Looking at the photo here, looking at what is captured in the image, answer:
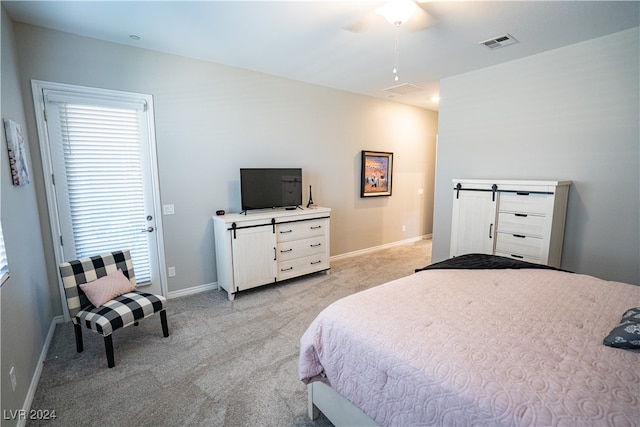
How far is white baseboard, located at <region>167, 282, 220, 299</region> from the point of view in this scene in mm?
3505

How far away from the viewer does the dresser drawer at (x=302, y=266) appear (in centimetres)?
382

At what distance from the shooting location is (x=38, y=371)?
215 cm

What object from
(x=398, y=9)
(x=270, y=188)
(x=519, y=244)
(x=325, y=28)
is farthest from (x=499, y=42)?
(x=270, y=188)

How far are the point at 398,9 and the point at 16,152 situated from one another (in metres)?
3.04

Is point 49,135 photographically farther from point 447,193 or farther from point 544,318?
point 447,193

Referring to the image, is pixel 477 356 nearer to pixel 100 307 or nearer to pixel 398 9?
pixel 398 9

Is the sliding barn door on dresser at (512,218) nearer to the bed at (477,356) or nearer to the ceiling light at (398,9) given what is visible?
the bed at (477,356)

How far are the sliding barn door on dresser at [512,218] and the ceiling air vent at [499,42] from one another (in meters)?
1.39

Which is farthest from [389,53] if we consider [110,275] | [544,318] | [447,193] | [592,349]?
[110,275]

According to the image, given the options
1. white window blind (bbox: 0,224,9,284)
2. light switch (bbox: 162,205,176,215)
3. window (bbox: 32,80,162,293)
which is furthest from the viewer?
light switch (bbox: 162,205,176,215)

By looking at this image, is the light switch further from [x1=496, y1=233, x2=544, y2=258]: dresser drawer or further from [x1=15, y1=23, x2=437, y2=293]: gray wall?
[x1=496, y1=233, x2=544, y2=258]: dresser drawer

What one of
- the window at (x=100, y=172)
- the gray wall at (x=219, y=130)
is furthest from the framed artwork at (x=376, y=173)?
the window at (x=100, y=172)

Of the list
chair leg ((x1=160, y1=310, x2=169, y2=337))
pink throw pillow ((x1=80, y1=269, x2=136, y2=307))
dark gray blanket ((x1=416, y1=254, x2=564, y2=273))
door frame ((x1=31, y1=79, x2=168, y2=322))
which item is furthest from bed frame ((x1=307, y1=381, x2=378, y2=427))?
door frame ((x1=31, y1=79, x2=168, y2=322))

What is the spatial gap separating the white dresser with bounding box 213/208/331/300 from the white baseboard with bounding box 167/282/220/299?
108 millimetres
